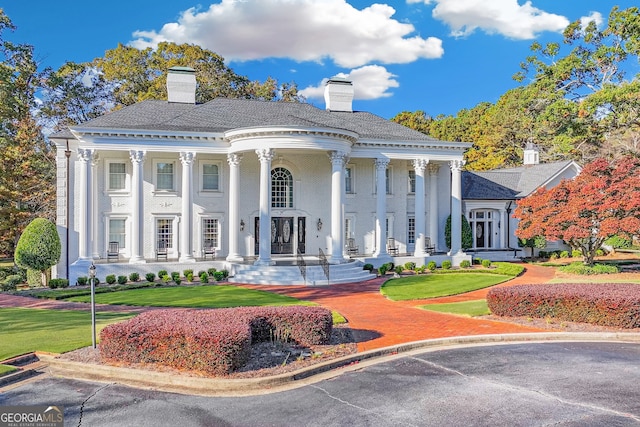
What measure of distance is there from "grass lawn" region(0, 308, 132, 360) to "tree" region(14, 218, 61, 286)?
24.1 feet

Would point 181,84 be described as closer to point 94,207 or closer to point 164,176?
point 164,176

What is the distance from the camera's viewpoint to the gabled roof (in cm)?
3594

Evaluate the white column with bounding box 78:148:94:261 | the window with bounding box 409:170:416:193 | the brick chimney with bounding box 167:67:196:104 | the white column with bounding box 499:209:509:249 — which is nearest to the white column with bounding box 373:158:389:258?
the window with bounding box 409:170:416:193

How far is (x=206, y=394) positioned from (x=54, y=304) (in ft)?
43.4

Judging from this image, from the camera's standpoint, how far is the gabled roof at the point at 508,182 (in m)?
35.9

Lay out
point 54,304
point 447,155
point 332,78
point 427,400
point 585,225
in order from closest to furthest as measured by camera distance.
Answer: point 427,400, point 54,304, point 585,225, point 447,155, point 332,78

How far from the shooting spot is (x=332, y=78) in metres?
34.3

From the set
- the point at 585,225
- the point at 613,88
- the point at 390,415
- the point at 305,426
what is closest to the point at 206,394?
the point at 305,426

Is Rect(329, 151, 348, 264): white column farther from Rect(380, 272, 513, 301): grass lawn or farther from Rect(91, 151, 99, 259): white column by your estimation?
Rect(91, 151, 99, 259): white column

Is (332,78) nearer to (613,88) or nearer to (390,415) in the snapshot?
(613,88)

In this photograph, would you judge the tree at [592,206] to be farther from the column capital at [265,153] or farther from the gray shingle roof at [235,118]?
the column capital at [265,153]

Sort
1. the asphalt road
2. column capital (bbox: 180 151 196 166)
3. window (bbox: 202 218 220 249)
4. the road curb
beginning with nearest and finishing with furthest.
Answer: the asphalt road
the road curb
column capital (bbox: 180 151 196 166)
window (bbox: 202 218 220 249)

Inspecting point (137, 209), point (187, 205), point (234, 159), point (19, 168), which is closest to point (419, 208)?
point (234, 159)

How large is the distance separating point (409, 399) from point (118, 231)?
23347 mm
